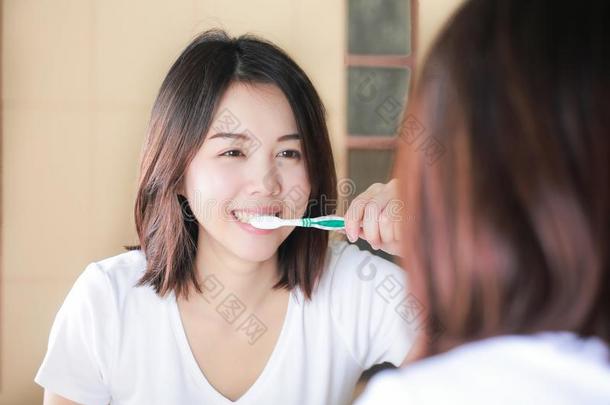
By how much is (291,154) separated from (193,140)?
140 millimetres

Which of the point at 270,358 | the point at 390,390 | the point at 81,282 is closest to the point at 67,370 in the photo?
the point at 81,282

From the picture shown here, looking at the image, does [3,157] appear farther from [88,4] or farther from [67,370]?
[67,370]

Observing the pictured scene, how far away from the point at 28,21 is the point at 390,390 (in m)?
1.00

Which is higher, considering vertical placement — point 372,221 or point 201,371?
point 372,221

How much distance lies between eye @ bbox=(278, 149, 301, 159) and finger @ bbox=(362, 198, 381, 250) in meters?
0.14

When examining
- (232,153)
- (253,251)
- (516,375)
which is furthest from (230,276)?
(516,375)

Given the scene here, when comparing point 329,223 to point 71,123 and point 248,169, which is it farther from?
point 71,123

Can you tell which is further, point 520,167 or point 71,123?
point 71,123

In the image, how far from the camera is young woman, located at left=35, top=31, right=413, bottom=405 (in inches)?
33.8

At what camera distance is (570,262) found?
1.14 feet

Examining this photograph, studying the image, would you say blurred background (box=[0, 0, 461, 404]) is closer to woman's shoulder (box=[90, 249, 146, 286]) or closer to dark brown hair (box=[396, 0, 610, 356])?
woman's shoulder (box=[90, 249, 146, 286])

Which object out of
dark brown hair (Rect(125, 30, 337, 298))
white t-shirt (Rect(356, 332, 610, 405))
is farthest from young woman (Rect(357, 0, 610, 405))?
dark brown hair (Rect(125, 30, 337, 298))

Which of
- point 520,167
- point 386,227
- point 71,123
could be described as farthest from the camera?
point 71,123

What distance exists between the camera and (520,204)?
14.0 inches
